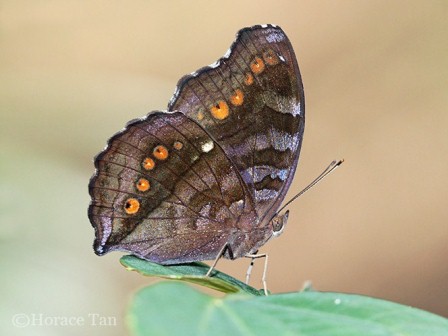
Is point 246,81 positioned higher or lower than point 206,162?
higher

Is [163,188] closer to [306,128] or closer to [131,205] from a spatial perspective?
[131,205]

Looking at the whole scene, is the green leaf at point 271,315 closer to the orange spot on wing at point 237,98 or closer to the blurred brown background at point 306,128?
the orange spot on wing at point 237,98

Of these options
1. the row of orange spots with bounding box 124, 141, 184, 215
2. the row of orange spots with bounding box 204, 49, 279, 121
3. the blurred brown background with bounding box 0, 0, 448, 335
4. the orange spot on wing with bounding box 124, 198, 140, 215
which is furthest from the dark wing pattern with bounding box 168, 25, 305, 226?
the blurred brown background with bounding box 0, 0, 448, 335

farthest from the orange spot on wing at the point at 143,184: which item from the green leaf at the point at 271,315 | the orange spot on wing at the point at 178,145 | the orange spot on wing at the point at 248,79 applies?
the green leaf at the point at 271,315

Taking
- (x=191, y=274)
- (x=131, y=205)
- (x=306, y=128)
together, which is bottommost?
(x=191, y=274)

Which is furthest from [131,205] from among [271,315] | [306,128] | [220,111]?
[306,128]

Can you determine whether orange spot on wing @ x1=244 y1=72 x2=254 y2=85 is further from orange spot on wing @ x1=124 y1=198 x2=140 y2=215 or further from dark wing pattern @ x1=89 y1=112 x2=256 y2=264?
orange spot on wing @ x1=124 y1=198 x2=140 y2=215

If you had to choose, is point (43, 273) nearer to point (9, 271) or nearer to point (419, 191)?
point (9, 271)

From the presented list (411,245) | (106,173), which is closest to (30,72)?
(411,245)
